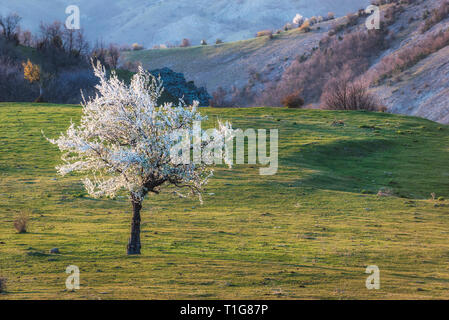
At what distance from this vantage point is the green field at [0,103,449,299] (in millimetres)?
Answer: 16375

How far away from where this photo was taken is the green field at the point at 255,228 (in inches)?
645

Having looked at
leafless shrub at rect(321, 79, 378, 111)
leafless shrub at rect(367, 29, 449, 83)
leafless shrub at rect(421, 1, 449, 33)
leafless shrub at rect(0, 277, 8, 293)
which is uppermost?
leafless shrub at rect(421, 1, 449, 33)

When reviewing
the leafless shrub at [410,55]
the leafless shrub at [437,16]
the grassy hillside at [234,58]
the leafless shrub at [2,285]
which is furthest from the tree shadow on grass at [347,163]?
the grassy hillside at [234,58]

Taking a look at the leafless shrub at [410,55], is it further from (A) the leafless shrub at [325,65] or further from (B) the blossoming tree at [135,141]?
(B) the blossoming tree at [135,141]

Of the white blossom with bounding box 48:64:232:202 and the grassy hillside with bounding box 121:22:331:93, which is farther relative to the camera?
the grassy hillside with bounding box 121:22:331:93

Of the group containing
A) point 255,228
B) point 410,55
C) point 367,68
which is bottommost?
point 255,228

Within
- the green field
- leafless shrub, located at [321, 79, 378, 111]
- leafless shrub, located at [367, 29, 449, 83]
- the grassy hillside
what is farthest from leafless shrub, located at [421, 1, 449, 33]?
the green field

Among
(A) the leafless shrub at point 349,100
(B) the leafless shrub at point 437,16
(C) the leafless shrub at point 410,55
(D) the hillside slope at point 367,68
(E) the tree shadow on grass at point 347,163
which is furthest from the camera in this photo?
(B) the leafless shrub at point 437,16

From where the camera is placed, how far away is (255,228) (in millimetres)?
25531

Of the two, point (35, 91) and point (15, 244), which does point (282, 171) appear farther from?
point (35, 91)

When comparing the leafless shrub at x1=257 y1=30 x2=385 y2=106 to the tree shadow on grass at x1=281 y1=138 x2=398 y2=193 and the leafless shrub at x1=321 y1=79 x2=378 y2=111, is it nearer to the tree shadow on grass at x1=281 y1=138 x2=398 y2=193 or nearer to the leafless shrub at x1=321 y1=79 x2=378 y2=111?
the leafless shrub at x1=321 y1=79 x2=378 y2=111

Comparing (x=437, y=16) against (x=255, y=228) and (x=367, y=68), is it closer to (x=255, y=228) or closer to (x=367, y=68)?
(x=367, y=68)

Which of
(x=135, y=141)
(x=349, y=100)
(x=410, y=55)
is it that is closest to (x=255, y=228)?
(x=135, y=141)

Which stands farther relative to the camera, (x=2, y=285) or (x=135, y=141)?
(x=135, y=141)
